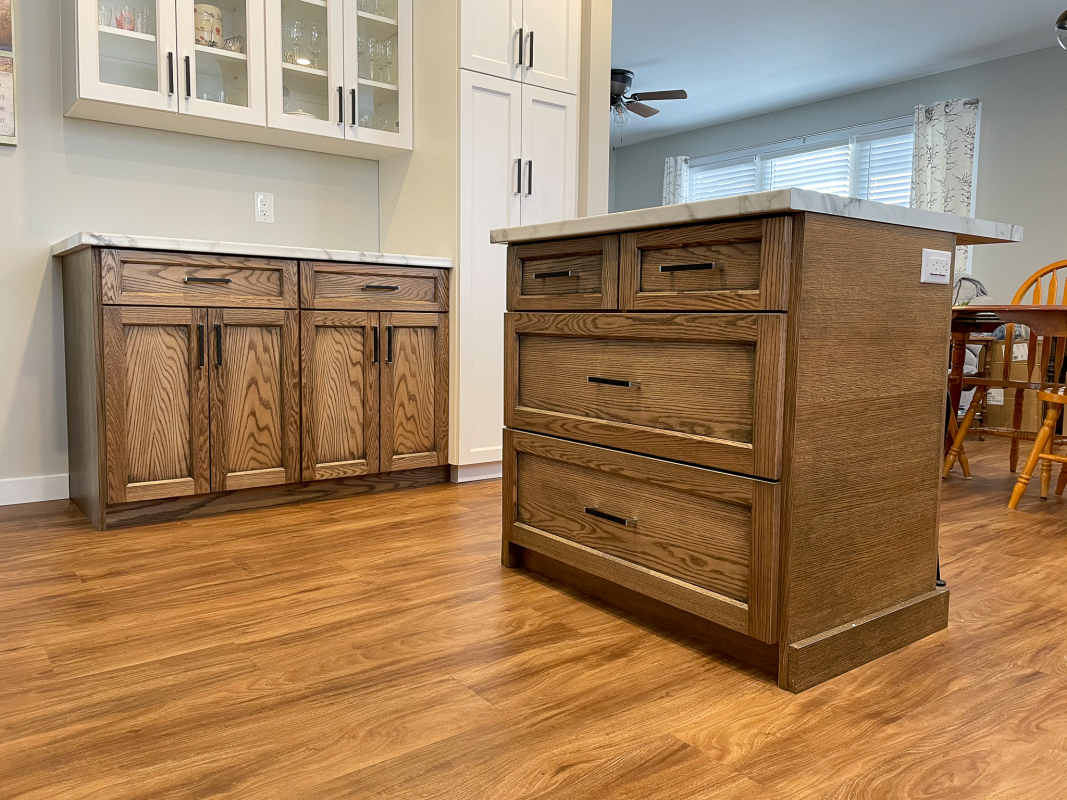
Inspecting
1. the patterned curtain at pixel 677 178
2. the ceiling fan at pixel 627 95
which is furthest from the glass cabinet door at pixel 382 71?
the patterned curtain at pixel 677 178

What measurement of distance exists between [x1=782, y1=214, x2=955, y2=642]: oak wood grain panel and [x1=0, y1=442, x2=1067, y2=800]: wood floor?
0.53 feet

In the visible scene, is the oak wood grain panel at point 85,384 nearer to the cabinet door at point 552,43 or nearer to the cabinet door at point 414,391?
the cabinet door at point 414,391

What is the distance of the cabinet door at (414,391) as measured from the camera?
292cm

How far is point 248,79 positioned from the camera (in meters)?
2.82

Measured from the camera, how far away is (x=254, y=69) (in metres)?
2.81

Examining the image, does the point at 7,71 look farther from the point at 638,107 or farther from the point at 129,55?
the point at 638,107

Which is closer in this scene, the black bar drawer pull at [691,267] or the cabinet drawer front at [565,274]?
the black bar drawer pull at [691,267]

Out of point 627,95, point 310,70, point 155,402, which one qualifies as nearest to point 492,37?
point 310,70

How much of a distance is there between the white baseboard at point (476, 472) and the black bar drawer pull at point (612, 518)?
132cm

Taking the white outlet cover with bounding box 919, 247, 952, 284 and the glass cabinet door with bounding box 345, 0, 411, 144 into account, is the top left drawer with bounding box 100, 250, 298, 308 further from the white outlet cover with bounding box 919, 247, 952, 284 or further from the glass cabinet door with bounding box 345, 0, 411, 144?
the white outlet cover with bounding box 919, 247, 952, 284

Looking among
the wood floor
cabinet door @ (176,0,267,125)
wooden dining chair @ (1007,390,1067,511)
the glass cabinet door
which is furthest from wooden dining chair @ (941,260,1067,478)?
cabinet door @ (176,0,267,125)

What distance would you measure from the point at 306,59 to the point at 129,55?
1.98 feet

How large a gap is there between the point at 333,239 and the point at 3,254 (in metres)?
1.15

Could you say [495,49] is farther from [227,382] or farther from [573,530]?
[573,530]
